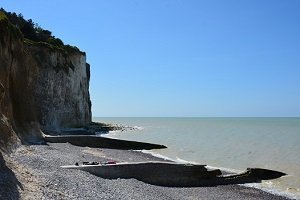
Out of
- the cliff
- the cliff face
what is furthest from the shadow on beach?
the cliff face

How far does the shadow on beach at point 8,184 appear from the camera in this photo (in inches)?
387

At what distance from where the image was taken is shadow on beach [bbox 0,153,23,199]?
9.82 metres

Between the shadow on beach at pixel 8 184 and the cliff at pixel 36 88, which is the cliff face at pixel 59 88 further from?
the shadow on beach at pixel 8 184

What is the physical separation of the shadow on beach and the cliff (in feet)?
16.0

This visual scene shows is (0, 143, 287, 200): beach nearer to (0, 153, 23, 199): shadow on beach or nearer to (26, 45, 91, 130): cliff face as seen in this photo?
(0, 153, 23, 199): shadow on beach

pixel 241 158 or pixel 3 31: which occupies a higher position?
pixel 3 31

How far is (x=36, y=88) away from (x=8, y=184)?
3374 cm

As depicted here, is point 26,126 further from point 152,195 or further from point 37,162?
point 152,195

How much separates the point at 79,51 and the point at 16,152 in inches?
1710

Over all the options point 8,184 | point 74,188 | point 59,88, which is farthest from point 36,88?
point 8,184

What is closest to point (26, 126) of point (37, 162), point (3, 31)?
point (3, 31)

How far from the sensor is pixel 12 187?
10.4 meters

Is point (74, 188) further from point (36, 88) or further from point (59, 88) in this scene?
point (59, 88)

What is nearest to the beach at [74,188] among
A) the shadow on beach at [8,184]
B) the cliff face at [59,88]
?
the shadow on beach at [8,184]
